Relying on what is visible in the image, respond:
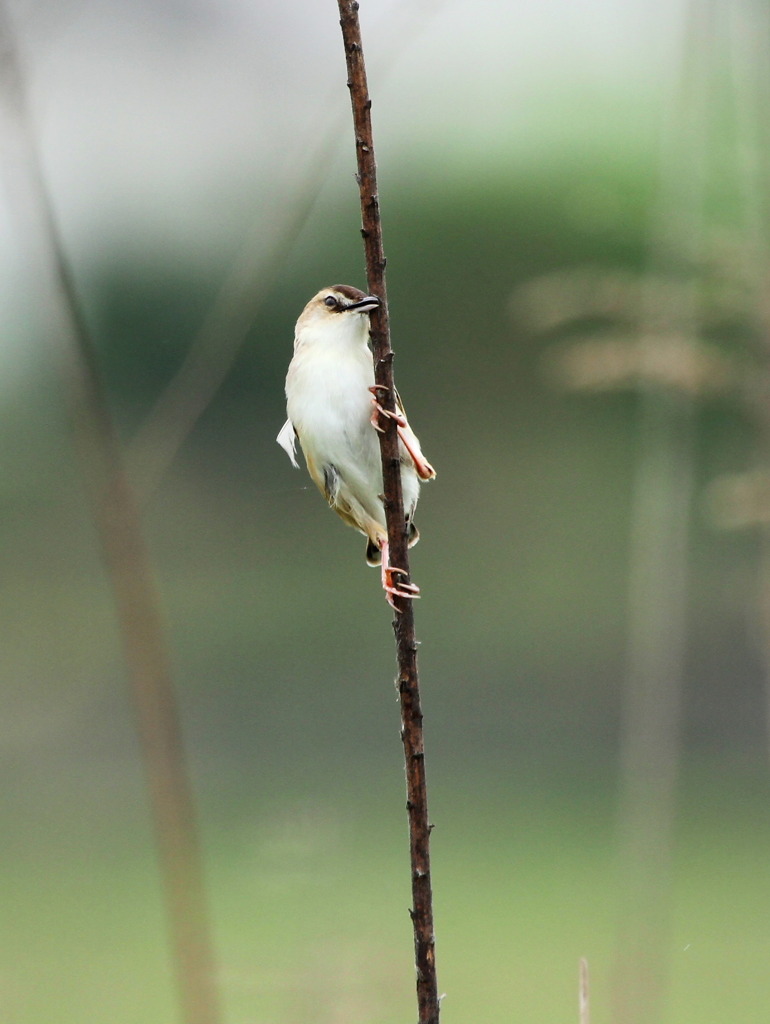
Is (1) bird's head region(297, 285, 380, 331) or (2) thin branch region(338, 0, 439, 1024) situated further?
(1) bird's head region(297, 285, 380, 331)

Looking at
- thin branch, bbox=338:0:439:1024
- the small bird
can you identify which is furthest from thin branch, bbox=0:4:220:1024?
the small bird

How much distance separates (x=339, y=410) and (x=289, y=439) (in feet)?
0.74

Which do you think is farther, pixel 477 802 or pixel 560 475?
pixel 560 475

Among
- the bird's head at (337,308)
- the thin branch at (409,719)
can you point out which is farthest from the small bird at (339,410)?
the thin branch at (409,719)

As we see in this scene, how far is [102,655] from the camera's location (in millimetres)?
7887

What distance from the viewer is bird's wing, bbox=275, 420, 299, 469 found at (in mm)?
2715

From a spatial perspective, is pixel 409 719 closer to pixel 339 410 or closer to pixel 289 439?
pixel 339 410

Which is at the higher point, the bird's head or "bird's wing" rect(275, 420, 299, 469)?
the bird's head

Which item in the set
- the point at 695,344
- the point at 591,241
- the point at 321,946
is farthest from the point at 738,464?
the point at 321,946

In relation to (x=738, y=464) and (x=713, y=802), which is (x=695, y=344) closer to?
(x=713, y=802)

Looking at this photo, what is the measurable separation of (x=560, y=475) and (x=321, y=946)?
9.21m

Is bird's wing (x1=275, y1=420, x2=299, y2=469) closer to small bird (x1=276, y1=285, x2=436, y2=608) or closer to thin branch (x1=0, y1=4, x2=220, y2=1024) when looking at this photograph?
small bird (x1=276, y1=285, x2=436, y2=608)

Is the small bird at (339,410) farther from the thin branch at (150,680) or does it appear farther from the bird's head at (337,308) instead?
the thin branch at (150,680)

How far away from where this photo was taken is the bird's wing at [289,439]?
2.71 metres
